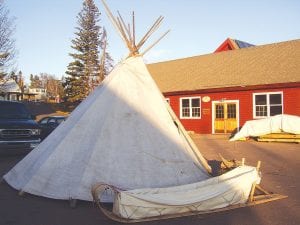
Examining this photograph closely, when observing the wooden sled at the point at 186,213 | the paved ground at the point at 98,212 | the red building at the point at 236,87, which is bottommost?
the paved ground at the point at 98,212

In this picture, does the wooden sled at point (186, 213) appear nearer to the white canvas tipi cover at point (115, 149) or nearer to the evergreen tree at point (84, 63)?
the white canvas tipi cover at point (115, 149)

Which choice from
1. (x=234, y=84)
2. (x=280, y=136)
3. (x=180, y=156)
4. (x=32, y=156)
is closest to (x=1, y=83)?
(x=234, y=84)

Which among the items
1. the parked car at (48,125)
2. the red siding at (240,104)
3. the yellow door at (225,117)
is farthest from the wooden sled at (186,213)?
the yellow door at (225,117)

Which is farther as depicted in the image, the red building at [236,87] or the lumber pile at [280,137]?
the red building at [236,87]

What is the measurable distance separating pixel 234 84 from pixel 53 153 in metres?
18.6

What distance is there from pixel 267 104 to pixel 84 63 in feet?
118

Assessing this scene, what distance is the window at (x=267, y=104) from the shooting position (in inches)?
905

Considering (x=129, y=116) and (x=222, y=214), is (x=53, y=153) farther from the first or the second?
(x=222, y=214)

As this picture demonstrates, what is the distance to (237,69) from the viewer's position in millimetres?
27156

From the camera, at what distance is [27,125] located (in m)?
13.9

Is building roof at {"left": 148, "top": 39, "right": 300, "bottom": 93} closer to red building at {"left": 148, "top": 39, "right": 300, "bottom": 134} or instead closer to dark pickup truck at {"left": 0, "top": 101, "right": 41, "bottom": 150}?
red building at {"left": 148, "top": 39, "right": 300, "bottom": 134}

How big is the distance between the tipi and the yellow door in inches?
658

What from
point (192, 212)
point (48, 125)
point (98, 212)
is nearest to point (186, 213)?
point (192, 212)

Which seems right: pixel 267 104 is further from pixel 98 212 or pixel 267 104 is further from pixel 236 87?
pixel 98 212
